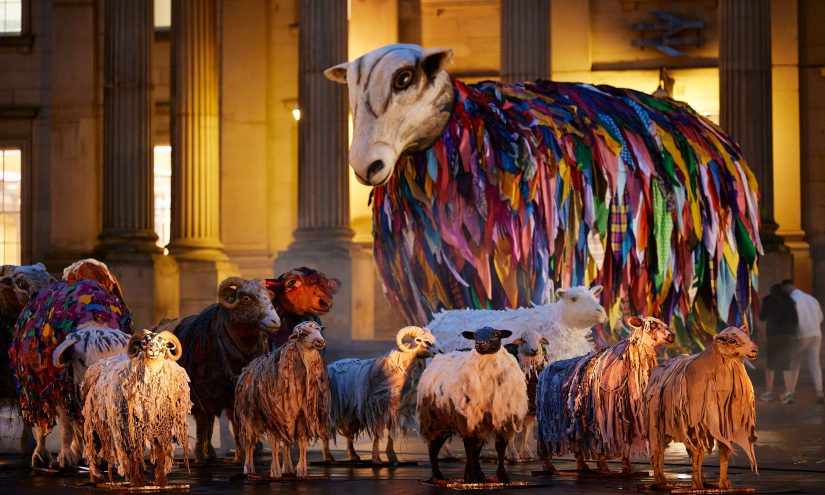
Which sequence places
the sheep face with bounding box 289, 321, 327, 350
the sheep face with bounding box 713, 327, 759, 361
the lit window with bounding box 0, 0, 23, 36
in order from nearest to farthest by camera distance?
the sheep face with bounding box 713, 327, 759, 361
the sheep face with bounding box 289, 321, 327, 350
the lit window with bounding box 0, 0, 23, 36

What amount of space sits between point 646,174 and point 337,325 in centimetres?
1722

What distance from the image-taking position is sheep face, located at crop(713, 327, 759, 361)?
43.0 ft

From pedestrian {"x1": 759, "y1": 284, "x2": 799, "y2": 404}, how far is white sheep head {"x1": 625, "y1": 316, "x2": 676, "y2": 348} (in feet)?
38.0

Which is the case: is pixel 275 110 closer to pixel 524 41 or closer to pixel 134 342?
pixel 524 41

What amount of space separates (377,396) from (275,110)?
2329 centimetres

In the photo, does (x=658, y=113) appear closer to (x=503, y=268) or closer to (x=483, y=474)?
(x=503, y=268)

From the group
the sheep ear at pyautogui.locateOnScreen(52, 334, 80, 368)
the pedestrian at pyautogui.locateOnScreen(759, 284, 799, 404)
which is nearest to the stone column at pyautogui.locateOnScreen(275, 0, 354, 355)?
the pedestrian at pyautogui.locateOnScreen(759, 284, 799, 404)

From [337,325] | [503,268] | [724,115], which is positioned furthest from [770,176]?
[503,268]

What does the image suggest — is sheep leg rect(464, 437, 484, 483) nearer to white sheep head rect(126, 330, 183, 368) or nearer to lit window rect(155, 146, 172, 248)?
white sheep head rect(126, 330, 183, 368)

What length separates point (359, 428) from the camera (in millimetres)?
17500

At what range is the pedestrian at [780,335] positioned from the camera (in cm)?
2614

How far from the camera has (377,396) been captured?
17250 mm

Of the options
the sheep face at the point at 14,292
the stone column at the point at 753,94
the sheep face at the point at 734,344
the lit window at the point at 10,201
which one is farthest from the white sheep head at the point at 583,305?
the lit window at the point at 10,201

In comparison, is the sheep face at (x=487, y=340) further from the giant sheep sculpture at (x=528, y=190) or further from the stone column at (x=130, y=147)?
the stone column at (x=130, y=147)
